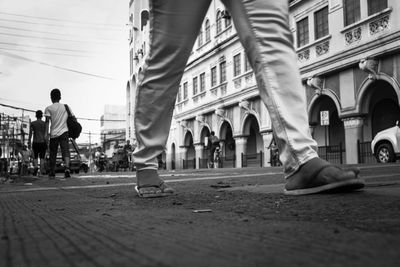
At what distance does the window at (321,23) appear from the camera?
60.9ft

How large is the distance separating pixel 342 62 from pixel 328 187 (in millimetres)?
16221

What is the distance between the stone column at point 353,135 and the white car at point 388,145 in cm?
382

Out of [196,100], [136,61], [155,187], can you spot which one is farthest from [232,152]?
[155,187]

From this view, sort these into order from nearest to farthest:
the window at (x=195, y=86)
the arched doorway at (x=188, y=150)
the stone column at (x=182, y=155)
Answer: the window at (x=195, y=86) < the arched doorway at (x=188, y=150) < the stone column at (x=182, y=155)

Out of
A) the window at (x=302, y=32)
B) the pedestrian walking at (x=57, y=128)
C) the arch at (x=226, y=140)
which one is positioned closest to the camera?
the pedestrian walking at (x=57, y=128)

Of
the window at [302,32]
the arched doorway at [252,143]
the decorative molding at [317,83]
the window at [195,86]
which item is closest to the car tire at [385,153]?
the decorative molding at [317,83]

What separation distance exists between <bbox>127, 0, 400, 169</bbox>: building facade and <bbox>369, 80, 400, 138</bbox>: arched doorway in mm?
37

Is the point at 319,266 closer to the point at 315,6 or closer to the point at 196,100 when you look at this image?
the point at 315,6

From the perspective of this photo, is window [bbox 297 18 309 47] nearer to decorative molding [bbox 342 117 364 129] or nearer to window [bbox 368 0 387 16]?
window [bbox 368 0 387 16]

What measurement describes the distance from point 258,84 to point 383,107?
1683 cm

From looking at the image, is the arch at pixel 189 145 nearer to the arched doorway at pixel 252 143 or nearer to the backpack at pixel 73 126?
the arched doorway at pixel 252 143

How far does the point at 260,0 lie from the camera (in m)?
2.35

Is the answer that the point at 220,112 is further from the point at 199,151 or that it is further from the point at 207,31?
the point at 207,31

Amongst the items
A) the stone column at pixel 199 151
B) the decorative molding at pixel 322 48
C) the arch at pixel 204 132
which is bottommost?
the stone column at pixel 199 151
